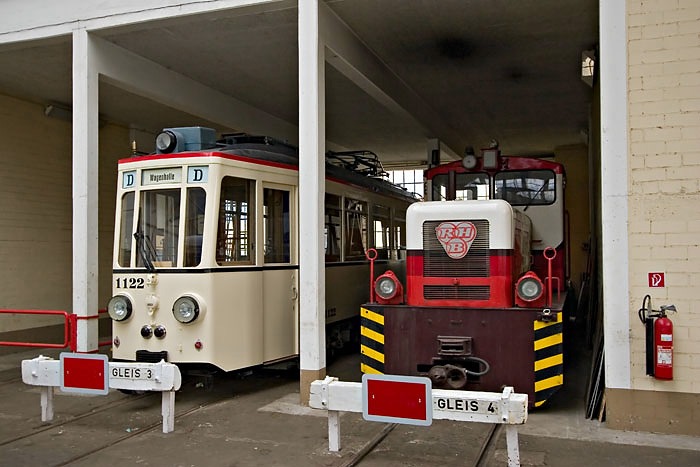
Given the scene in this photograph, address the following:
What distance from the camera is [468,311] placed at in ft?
21.0

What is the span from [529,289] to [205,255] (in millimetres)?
3454

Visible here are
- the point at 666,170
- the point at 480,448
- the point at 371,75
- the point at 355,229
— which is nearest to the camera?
the point at 480,448

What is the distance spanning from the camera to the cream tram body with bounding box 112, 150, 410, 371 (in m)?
6.92

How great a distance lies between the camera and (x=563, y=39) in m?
8.96

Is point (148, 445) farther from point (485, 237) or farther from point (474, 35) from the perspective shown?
point (474, 35)

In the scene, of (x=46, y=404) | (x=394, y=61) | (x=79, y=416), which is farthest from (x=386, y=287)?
(x=394, y=61)

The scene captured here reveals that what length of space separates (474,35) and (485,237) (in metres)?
3.61

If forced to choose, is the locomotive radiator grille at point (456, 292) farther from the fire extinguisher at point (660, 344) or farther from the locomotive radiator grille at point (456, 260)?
the fire extinguisher at point (660, 344)

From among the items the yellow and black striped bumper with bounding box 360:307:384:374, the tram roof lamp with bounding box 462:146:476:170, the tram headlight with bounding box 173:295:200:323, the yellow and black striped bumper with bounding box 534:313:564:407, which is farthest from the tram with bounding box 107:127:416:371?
the yellow and black striped bumper with bounding box 534:313:564:407

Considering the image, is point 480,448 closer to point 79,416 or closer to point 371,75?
point 79,416

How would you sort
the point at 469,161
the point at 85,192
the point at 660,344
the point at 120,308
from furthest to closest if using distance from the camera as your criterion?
the point at 469,161 < the point at 85,192 < the point at 120,308 < the point at 660,344

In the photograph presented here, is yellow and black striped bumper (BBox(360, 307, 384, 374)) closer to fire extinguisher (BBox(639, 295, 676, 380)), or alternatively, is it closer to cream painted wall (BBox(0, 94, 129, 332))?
fire extinguisher (BBox(639, 295, 676, 380))

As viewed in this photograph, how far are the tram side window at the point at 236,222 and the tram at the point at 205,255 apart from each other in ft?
0.04

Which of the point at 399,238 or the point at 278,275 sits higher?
the point at 399,238
